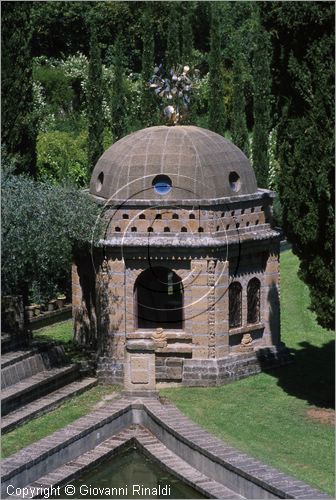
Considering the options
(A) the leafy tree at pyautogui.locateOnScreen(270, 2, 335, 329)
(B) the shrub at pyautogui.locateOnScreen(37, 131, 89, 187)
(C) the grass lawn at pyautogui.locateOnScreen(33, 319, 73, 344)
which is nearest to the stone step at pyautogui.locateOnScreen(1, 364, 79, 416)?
(C) the grass lawn at pyautogui.locateOnScreen(33, 319, 73, 344)

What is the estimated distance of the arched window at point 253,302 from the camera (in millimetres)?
32094

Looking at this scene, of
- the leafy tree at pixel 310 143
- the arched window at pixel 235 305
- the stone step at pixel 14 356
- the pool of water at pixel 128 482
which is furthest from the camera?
the arched window at pixel 235 305

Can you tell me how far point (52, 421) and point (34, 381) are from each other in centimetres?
164

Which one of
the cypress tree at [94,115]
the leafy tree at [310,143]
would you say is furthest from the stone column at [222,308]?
the cypress tree at [94,115]

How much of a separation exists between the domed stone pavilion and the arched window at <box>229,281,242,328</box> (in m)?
0.03

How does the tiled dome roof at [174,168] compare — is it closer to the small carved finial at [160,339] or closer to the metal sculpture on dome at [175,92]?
the metal sculpture on dome at [175,92]

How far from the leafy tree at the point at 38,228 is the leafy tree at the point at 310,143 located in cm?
569

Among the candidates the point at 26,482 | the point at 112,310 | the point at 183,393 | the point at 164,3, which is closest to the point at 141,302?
the point at 112,310

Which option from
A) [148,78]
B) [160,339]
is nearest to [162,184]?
[160,339]

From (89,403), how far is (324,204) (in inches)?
300

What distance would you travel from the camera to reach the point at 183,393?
2991 cm

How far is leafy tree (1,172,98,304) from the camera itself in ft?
94.5

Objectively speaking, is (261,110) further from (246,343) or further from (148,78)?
(246,343)

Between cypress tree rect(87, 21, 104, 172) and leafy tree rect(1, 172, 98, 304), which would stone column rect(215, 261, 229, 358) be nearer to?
leafy tree rect(1, 172, 98, 304)
